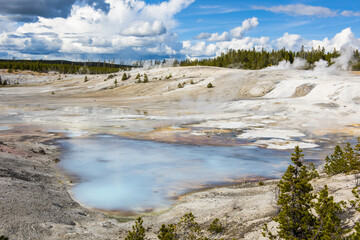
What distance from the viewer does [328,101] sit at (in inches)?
1325

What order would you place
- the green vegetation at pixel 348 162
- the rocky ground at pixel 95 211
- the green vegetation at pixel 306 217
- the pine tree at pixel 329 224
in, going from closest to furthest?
the pine tree at pixel 329 224, the green vegetation at pixel 306 217, the rocky ground at pixel 95 211, the green vegetation at pixel 348 162

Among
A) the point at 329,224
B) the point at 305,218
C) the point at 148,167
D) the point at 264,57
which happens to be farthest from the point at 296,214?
the point at 264,57

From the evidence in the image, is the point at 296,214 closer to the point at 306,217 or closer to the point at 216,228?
the point at 306,217

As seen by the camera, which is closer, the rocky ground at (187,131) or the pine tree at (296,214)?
the pine tree at (296,214)

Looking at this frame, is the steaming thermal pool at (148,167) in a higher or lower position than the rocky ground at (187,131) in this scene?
lower

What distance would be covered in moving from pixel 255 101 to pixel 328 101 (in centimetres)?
756

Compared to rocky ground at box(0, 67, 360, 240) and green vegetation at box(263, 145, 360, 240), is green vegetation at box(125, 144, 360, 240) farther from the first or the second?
rocky ground at box(0, 67, 360, 240)

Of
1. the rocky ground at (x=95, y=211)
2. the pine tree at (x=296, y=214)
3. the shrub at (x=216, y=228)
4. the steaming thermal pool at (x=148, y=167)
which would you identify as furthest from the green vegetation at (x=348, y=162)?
the steaming thermal pool at (x=148, y=167)

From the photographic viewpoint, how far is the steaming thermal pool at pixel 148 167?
35.8 feet

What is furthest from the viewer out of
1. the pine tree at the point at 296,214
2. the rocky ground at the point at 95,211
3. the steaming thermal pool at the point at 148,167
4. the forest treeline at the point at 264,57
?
the forest treeline at the point at 264,57

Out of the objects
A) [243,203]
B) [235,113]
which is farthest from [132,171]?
[235,113]

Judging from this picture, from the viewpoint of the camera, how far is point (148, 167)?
47.9 ft

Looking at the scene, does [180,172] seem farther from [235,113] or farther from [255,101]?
[255,101]

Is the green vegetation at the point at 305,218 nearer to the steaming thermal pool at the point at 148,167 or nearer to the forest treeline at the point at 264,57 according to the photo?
the steaming thermal pool at the point at 148,167
